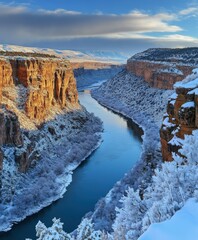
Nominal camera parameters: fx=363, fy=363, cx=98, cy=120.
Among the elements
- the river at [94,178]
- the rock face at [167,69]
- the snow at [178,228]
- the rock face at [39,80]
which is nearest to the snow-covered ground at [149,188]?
the snow at [178,228]

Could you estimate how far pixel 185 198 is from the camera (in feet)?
36.4

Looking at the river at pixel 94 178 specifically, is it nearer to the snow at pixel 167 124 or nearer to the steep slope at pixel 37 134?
the steep slope at pixel 37 134

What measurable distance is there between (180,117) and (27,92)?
3749 cm

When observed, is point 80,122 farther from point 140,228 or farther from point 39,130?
point 140,228

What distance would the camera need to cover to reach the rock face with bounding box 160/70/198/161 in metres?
20.2

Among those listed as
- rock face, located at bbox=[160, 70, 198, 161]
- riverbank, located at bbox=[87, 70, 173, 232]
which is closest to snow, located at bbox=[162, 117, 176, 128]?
rock face, located at bbox=[160, 70, 198, 161]

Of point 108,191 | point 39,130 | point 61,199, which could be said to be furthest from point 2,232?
point 39,130

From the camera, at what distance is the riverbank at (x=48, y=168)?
36750mm

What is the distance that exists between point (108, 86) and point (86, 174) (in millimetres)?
90369

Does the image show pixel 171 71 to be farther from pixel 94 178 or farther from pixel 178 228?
pixel 178 228

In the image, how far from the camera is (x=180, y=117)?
2050cm

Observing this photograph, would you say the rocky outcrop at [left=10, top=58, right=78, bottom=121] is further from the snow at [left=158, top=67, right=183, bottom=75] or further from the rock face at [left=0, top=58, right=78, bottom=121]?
the snow at [left=158, top=67, right=183, bottom=75]

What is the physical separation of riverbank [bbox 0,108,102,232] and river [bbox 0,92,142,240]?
95 centimetres

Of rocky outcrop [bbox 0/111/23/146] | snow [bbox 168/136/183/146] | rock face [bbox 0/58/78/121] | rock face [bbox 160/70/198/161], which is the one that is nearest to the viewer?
rock face [bbox 160/70/198/161]
